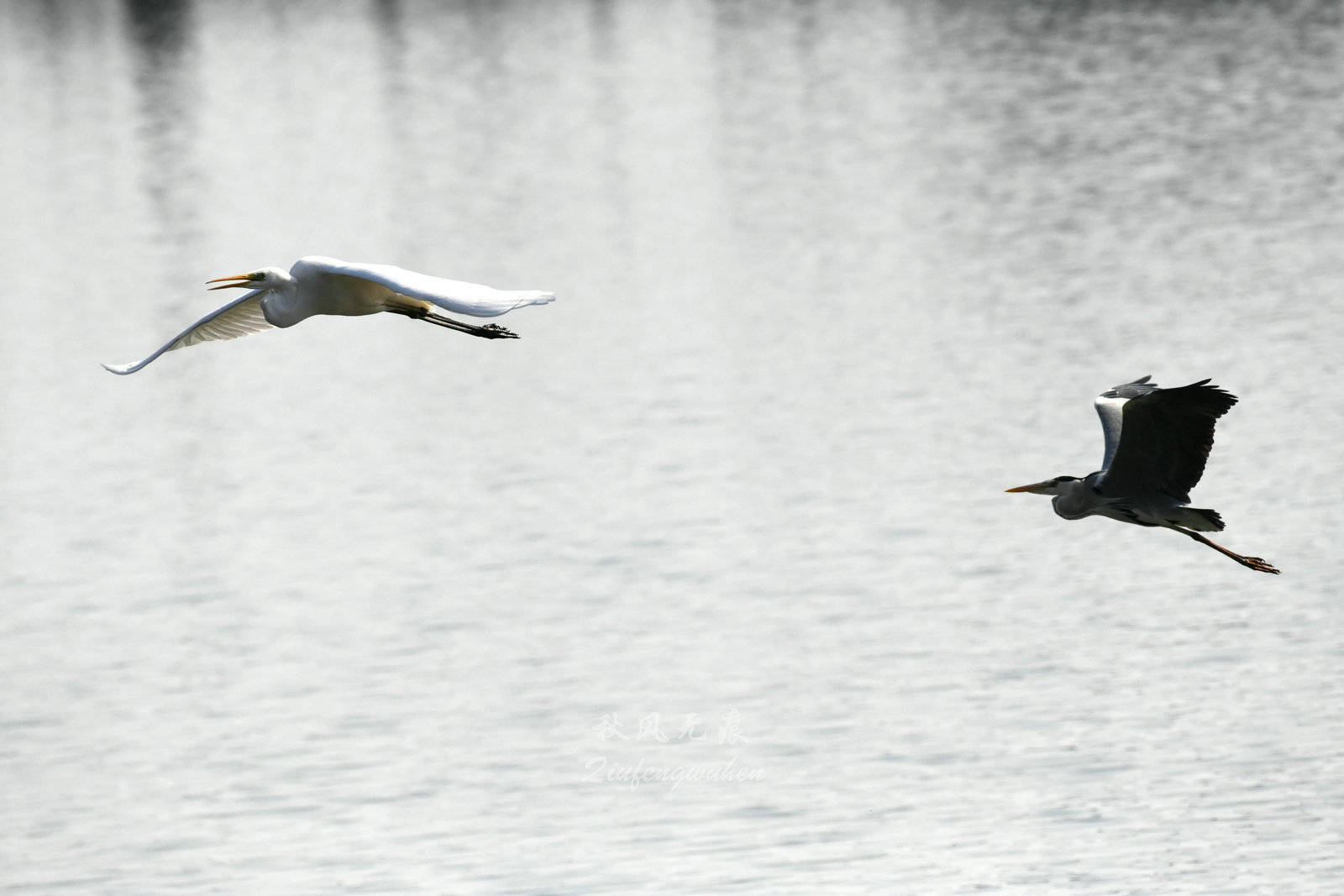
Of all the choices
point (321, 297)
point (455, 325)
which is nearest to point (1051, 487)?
point (455, 325)

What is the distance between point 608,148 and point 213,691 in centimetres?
4334

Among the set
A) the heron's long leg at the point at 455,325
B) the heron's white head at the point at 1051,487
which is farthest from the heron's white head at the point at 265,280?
the heron's white head at the point at 1051,487

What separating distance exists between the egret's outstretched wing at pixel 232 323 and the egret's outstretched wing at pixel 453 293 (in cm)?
162

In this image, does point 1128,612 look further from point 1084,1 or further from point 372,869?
point 1084,1

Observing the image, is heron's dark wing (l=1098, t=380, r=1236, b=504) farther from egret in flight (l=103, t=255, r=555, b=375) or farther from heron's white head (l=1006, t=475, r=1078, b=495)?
egret in flight (l=103, t=255, r=555, b=375)

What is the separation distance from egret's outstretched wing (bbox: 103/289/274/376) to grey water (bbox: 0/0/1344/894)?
9.13 m

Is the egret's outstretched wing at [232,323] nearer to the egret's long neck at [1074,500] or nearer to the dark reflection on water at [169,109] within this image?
the egret's long neck at [1074,500]

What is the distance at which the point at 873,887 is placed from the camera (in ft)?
73.3

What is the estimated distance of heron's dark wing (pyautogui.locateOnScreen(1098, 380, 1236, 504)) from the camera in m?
14.2

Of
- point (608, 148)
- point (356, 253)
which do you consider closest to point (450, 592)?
point (356, 253)

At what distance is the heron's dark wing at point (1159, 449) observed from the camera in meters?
14.2

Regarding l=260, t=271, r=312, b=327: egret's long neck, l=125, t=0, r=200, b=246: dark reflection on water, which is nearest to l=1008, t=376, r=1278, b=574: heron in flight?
l=260, t=271, r=312, b=327: egret's long neck

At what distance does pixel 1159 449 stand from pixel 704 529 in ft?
62.0

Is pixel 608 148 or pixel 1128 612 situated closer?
pixel 1128 612
